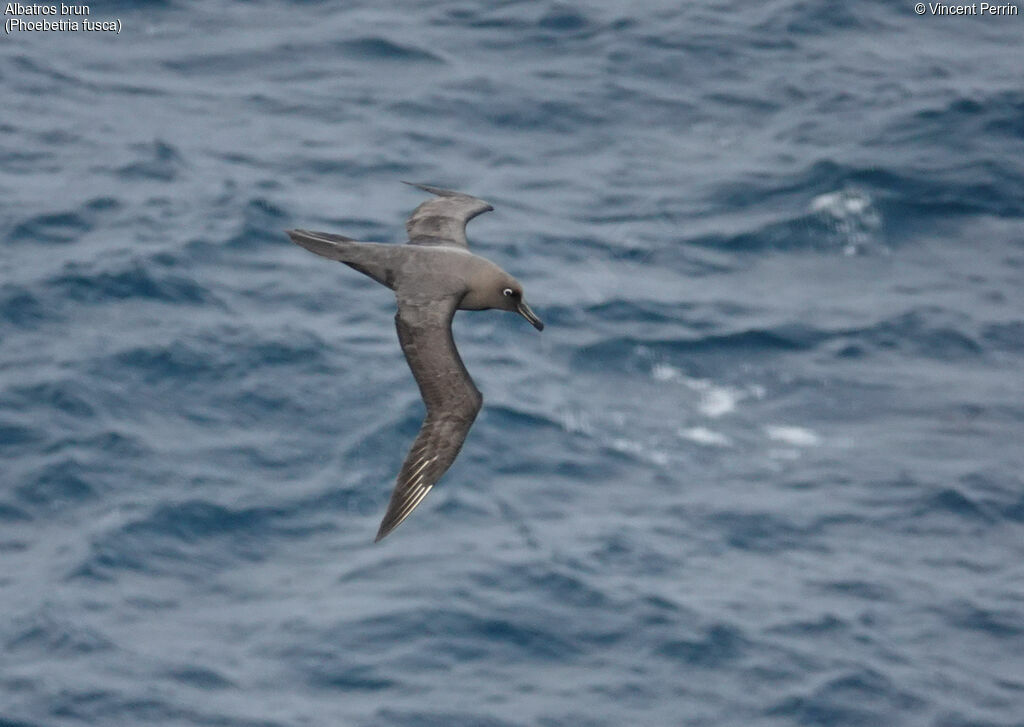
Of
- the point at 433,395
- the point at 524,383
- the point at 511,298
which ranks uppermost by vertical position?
the point at 511,298

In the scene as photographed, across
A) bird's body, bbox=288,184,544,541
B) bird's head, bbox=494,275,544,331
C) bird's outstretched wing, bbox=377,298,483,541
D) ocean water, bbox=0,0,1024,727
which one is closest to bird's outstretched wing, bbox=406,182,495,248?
bird's body, bbox=288,184,544,541

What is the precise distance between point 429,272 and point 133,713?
1204 cm

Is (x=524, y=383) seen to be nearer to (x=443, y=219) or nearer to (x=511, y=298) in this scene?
(x=443, y=219)

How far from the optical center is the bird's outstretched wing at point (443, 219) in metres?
18.5

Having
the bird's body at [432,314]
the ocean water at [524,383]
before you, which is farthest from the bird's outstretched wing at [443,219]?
the ocean water at [524,383]

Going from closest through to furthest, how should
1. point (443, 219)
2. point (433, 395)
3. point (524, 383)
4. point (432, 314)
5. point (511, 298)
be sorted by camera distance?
point (433, 395) < point (432, 314) < point (511, 298) < point (443, 219) < point (524, 383)

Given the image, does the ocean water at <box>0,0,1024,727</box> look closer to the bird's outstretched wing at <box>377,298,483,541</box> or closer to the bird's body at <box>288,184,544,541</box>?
the bird's body at <box>288,184,544,541</box>

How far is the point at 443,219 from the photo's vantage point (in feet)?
62.3

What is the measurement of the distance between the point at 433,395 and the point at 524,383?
1599 cm

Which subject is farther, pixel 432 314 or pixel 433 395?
pixel 432 314

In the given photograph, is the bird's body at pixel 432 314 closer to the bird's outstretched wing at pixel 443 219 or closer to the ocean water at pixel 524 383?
the bird's outstretched wing at pixel 443 219

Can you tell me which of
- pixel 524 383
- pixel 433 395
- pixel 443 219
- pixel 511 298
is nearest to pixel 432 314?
pixel 433 395

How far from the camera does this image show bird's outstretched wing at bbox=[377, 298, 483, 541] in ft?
51.1

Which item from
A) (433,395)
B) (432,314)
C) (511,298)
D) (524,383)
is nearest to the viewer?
(433,395)
